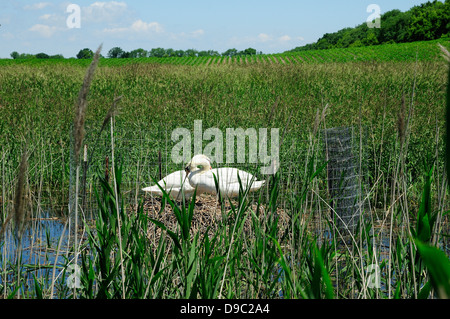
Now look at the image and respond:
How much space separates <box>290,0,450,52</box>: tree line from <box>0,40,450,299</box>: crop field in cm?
5234

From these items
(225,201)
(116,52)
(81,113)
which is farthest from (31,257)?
(116,52)

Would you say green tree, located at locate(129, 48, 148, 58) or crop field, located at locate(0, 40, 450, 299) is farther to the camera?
green tree, located at locate(129, 48, 148, 58)

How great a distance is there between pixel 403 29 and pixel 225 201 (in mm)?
78011

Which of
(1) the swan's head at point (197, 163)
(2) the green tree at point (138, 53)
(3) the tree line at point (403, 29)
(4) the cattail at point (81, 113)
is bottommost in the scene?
(1) the swan's head at point (197, 163)

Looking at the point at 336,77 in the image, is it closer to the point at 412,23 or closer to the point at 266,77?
the point at 266,77

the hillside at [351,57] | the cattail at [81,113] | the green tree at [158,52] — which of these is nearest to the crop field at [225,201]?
the cattail at [81,113]

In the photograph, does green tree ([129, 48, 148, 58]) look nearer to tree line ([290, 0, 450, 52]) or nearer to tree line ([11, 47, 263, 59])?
tree line ([11, 47, 263, 59])

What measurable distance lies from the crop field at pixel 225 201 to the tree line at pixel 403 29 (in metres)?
52.3

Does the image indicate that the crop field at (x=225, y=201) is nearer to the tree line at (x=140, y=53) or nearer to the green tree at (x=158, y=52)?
the tree line at (x=140, y=53)

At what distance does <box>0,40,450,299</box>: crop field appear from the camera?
184 centimetres

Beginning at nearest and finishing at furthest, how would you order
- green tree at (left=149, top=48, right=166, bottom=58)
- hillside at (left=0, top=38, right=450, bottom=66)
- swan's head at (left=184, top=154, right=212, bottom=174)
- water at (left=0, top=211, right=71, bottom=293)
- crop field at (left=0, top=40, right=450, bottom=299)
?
crop field at (left=0, top=40, right=450, bottom=299) < water at (left=0, top=211, right=71, bottom=293) < swan's head at (left=184, top=154, right=212, bottom=174) < hillside at (left=0, top=38, right=450, bottom=66) < green tree at (left=149, top=48, right=166, bottom=58)

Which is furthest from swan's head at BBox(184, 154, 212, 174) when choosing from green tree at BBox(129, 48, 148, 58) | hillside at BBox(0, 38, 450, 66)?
green tree at BBox(129, 48, 148, 58)

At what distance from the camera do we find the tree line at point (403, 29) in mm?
61688
